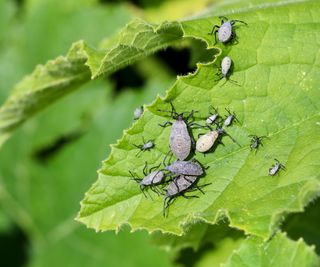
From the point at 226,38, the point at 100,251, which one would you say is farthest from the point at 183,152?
the point at 100,251

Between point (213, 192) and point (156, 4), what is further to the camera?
point (156, 4)

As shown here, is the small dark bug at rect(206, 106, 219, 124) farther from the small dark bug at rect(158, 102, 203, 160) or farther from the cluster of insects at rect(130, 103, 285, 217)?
the small dark bug at rect(158, 102, 203, 160)

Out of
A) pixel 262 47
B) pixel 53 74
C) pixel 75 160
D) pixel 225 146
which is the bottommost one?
pixel 75 160

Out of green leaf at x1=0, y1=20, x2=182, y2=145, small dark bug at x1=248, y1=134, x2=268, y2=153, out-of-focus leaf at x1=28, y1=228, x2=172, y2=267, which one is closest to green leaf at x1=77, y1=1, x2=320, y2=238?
small dark bug at x1=248, y1=134, x2=268, y2=153

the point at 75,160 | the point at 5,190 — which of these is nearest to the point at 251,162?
the point at 75,160

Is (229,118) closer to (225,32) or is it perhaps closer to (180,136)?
(180,136)

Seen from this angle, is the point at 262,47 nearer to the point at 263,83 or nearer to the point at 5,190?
the point at 263,83

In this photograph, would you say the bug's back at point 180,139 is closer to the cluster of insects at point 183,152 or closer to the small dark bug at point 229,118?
the cluster of insects at point 183,152
